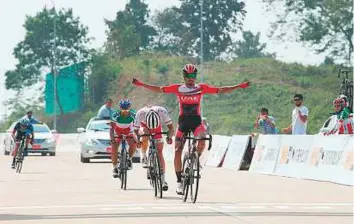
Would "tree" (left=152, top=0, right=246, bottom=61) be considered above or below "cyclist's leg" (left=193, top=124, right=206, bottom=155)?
below

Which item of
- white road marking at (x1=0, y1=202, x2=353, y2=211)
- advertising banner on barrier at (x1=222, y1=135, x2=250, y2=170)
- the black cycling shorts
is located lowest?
advertising banner on barrier at (x1=222, y1=135, x2=250, y2=170)

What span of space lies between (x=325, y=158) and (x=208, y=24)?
259 ft

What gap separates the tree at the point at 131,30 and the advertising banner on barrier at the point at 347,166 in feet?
269

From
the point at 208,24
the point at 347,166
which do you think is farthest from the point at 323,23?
the point at 347,166

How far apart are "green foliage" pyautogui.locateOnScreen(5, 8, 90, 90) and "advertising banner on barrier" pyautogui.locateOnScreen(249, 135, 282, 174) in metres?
69.4

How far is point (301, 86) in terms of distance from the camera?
9094 centimetres

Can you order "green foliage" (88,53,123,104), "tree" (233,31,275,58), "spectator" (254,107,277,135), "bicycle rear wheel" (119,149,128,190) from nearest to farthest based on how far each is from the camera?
"bicycle rear wheel" (119,149,128,190)
"spectator" (254,107,277,135)
"green foliage" (88,53,123,104)
"tree" (233,31,275,58)

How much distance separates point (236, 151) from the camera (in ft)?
109

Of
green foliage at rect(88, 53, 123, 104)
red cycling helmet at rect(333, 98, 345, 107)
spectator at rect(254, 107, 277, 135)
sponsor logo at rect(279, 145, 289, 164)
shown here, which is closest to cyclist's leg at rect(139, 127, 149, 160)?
red cycling helmet at rect(333, 98, 345, 107)

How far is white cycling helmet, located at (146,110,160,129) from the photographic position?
19.3 meters

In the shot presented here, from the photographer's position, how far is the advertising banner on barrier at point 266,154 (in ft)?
95.5

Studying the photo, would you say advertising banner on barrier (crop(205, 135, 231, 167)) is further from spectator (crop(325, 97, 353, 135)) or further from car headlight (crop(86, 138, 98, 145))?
spectator (crop(325, 97, 353, 135))

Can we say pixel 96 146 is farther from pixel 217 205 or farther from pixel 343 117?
pixel 217 205

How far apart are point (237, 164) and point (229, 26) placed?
73504 millimetres
